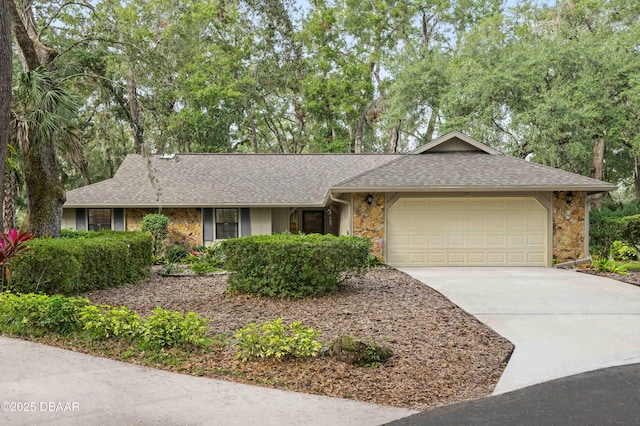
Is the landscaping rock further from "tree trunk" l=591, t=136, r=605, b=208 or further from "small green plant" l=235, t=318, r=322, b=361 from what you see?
"tree trunk" l=591, t=136, r=605, b=208

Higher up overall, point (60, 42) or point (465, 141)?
point (60, 42)

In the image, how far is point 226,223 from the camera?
17.5 m

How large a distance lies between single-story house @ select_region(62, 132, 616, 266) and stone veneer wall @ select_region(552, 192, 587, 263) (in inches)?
1.1

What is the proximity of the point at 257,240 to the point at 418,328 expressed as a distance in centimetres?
355

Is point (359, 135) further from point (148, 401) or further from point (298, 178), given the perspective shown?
point (148, 401)

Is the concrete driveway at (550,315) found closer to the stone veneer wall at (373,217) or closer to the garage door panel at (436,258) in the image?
the garage door panel at (436,258)

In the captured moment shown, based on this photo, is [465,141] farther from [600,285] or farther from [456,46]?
[456,46]

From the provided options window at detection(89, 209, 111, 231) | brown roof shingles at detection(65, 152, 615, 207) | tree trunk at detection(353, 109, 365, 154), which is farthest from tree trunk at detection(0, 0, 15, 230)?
tree trunk at detection(353, 109, 365, 154)

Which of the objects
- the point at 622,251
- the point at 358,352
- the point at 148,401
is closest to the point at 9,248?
the point at 148,401

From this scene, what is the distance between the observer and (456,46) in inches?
1198

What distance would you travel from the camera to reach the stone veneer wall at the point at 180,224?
17.1m

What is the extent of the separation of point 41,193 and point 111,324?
693 centimetres

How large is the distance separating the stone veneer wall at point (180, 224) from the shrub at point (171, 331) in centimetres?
1181

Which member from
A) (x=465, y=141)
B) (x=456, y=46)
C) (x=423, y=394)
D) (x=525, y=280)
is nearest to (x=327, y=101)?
(x=456, y=46)
